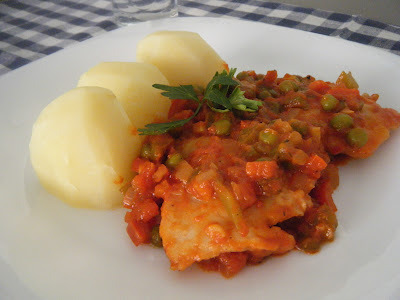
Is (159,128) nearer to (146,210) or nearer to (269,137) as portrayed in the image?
(146,210)

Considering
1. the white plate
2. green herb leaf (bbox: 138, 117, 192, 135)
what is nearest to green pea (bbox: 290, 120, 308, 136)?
the white plate

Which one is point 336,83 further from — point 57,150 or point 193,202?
point 57,150

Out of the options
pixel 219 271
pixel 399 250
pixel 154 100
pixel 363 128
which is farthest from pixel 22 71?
pixel 399 250

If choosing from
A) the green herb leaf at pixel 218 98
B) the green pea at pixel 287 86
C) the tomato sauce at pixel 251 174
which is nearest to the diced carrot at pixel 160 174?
the tomato sauce at pixel 251 174

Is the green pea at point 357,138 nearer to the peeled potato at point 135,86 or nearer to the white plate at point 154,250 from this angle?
the white plate at point 154,250

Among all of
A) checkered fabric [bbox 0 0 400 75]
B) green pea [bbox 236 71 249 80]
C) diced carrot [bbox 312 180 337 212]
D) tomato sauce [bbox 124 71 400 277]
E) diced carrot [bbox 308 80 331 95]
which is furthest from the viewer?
checkered fabric [bbox 0 0 400 75]

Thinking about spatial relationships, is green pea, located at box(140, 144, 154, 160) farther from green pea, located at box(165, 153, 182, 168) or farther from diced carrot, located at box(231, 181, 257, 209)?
diced carrot, located at box(231, 181, 257, 209)
